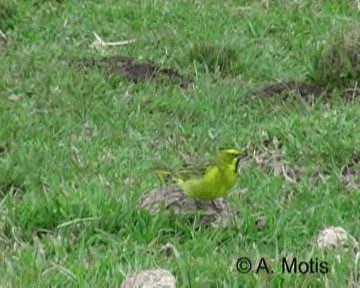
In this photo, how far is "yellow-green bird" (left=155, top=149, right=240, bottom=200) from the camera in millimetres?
4996

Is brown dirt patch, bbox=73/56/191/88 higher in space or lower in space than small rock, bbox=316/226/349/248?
lower

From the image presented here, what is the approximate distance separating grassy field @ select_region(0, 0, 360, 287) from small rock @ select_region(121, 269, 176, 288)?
155 mm

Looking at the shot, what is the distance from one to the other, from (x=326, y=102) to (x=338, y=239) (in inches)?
129

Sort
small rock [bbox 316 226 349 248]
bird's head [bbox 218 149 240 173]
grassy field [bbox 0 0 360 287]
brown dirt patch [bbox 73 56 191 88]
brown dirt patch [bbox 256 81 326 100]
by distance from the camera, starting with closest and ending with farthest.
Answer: grassy field [bbox 0 0 360 287], small rock [bbox 316 226 349 248], bird's head [bbox 218 149 240 173], brown dirt patch [bbox 256 81 326 100], brown dirt patch [bbox 73 56 191 88]

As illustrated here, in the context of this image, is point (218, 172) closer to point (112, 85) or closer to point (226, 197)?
point (226, 197)

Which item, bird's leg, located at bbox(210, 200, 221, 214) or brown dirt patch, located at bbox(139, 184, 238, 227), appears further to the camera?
bird's leg, located at bbox(210, 200, 221, 214)

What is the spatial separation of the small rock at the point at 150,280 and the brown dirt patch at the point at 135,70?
4644 millimetres

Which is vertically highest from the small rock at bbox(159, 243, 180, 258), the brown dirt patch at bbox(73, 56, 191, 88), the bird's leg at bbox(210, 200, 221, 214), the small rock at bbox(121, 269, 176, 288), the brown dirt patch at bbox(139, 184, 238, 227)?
the small rock at bbox(121, 269, 176, 288)

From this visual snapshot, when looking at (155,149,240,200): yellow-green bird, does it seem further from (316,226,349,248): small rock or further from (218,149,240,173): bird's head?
(316,226,349,248): small rock

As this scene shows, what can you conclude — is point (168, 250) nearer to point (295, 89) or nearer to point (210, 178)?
point (210, 178)

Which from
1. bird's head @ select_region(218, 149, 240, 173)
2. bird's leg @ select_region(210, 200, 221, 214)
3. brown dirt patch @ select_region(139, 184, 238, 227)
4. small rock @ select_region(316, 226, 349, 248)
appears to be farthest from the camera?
bird's head @ select_region(218, 149, 240, 173)

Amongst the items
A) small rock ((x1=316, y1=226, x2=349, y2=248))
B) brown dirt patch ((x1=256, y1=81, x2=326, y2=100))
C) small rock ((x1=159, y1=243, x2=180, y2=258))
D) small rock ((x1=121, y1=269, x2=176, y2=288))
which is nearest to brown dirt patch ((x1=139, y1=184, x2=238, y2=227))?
small rock ((x1=159, y1=243, x2=180, y2=258))

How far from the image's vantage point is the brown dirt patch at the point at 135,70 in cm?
843

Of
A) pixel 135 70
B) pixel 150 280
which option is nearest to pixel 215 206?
pixel 150 280
